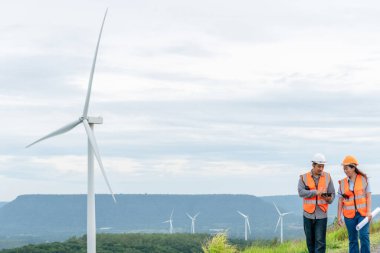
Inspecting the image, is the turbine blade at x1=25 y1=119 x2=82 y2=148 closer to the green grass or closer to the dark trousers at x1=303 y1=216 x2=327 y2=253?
the green grass

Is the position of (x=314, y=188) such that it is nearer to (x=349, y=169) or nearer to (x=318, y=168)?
(x=318, y=168)

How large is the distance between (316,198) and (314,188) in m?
0.24

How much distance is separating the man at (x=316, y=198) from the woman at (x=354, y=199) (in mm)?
292

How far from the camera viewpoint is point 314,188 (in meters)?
15.4

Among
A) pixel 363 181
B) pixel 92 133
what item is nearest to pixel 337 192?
pixel 363 181

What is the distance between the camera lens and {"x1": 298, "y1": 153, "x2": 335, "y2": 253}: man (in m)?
15.3

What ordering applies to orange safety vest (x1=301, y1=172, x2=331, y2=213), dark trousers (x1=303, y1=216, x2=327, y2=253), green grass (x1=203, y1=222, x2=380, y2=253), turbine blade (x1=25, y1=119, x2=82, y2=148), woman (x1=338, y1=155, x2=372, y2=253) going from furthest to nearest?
turbine blade (x1=25, y1=119, x2=82, y2=148), green grass (x1=203, y1=222, x2=380, y2=253), dark trousers (x1=303, y1=216, x2=327, y2=253), orange safety vest (x1=301, y1=172, x2=331, y2=213), woman (x1=338, y1=155, x2=372, y2=253)

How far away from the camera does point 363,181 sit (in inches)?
604

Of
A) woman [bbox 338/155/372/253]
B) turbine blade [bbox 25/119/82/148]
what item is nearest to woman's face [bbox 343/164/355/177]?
woman [bbox 338/155/372/253]

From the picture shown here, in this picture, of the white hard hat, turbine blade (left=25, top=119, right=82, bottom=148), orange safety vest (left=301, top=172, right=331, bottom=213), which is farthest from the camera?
turbine blade (left=25, top=119, right=82, bottom=148)

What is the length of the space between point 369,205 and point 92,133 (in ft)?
34.9

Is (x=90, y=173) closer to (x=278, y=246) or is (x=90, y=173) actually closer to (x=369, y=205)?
(x=278, y=246)

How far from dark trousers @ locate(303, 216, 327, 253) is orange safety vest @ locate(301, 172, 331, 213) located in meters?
0.24

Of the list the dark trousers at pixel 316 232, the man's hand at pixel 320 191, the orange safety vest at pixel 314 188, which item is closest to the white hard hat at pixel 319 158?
the orange safety vest at pixel 314 188
